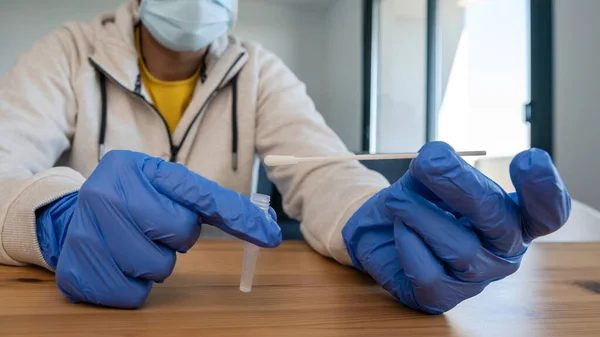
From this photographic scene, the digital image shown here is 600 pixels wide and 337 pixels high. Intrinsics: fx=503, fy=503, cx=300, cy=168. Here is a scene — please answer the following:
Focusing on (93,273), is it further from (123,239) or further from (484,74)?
(484,74)

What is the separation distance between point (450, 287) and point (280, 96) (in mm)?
712

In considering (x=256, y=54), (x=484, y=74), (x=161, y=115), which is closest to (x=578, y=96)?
(x=484, y=74)

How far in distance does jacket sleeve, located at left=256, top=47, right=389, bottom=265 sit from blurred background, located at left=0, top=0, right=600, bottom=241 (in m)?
0.66

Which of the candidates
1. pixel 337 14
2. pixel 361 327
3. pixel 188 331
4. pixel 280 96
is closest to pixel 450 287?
pixel 361 327

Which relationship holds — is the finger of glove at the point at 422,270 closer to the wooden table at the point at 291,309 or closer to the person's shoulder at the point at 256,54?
the wooden table at the point at 291,309

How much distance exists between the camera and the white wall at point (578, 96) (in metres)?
1.47

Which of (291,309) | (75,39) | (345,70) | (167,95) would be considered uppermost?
(345,70)

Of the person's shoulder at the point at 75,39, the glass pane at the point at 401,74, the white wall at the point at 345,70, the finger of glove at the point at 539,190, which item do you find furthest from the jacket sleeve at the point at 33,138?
the white wall at the point at 345,70

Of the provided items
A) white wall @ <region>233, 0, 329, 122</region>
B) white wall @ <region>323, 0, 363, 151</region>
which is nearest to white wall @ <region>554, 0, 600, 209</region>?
white wall @ <region>323, 0, 363, 151</region>

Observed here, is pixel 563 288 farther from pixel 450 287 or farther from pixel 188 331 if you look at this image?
pixel 188 331

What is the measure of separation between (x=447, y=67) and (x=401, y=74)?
550mm

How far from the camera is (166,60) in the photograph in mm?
1073

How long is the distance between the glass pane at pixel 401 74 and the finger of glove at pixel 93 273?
2596mm

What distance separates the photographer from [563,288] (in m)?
0.59
